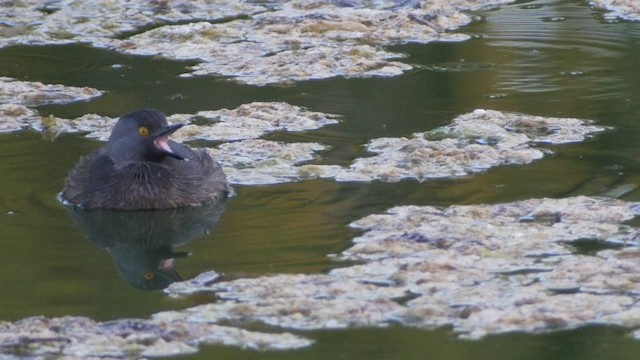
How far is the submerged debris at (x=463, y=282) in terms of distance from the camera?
518 centimetres

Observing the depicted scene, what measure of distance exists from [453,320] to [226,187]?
7.84 feet

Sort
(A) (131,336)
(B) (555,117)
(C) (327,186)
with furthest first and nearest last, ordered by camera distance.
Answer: (B) (555,117), (C) (327,186), (A) (131,336)

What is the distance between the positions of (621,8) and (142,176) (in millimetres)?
5886

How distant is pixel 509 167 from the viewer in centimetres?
758

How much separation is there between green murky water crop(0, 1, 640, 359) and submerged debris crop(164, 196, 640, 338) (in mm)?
132

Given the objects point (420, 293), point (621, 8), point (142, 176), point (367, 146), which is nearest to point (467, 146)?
point (367, 146)

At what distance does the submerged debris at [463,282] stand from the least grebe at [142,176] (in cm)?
103

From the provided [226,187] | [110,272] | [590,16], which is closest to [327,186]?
[226,187]

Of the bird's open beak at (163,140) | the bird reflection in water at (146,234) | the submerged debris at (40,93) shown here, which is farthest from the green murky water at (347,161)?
the bird's open beak at (163,140)

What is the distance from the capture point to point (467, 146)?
26.1 ft

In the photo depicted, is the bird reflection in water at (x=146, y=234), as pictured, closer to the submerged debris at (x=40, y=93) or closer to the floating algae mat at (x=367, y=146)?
the floating algae mat at (x=367, y=146)

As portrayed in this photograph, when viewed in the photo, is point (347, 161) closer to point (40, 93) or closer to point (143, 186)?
point (143, 186)

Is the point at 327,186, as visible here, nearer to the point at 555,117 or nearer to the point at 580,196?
the point at 580,196

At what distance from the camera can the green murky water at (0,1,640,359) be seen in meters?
5.37
